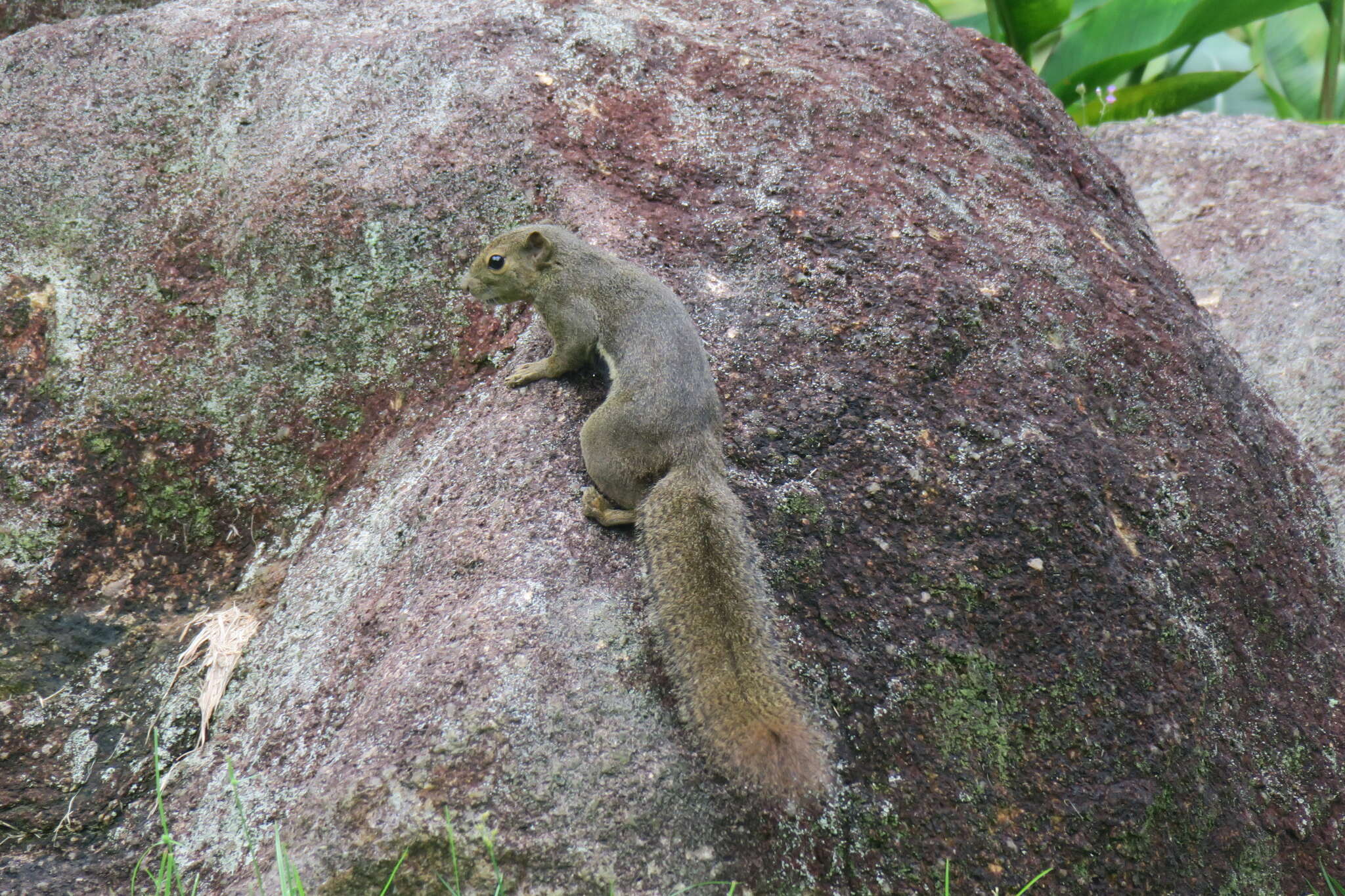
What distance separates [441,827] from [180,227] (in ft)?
7.43

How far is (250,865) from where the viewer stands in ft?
7.18

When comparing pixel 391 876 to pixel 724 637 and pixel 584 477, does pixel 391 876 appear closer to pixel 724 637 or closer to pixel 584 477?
pixel 724 637

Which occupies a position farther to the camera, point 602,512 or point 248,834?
point 602,512

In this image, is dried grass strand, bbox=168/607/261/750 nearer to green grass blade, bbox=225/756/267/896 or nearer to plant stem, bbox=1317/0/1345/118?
green grass blade, bbox=225/756/267/896

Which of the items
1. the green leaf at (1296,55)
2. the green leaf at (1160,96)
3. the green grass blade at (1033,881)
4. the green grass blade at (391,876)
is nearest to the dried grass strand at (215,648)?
the green grass blade at (391,876)

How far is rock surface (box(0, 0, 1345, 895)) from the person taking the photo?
7.16ft

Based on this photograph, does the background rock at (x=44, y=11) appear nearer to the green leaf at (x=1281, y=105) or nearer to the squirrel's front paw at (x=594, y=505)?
the squirrel's front paw at (x=594, y=505)

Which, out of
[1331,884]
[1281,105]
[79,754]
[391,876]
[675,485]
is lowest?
[1281,105]

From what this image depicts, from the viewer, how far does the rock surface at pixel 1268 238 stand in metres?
4.41

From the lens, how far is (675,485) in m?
2.36

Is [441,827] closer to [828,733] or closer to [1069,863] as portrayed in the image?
[828,733]

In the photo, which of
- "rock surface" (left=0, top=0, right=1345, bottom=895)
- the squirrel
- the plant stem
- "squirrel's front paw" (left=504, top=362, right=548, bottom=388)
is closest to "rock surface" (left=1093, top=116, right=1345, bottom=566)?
→ "rock surface" (left=0, top=0, right=1345, bottom=895)

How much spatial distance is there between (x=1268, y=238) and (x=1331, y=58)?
335 centimetres

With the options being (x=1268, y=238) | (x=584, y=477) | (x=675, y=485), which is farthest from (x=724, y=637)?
(x=1268, y=238)
